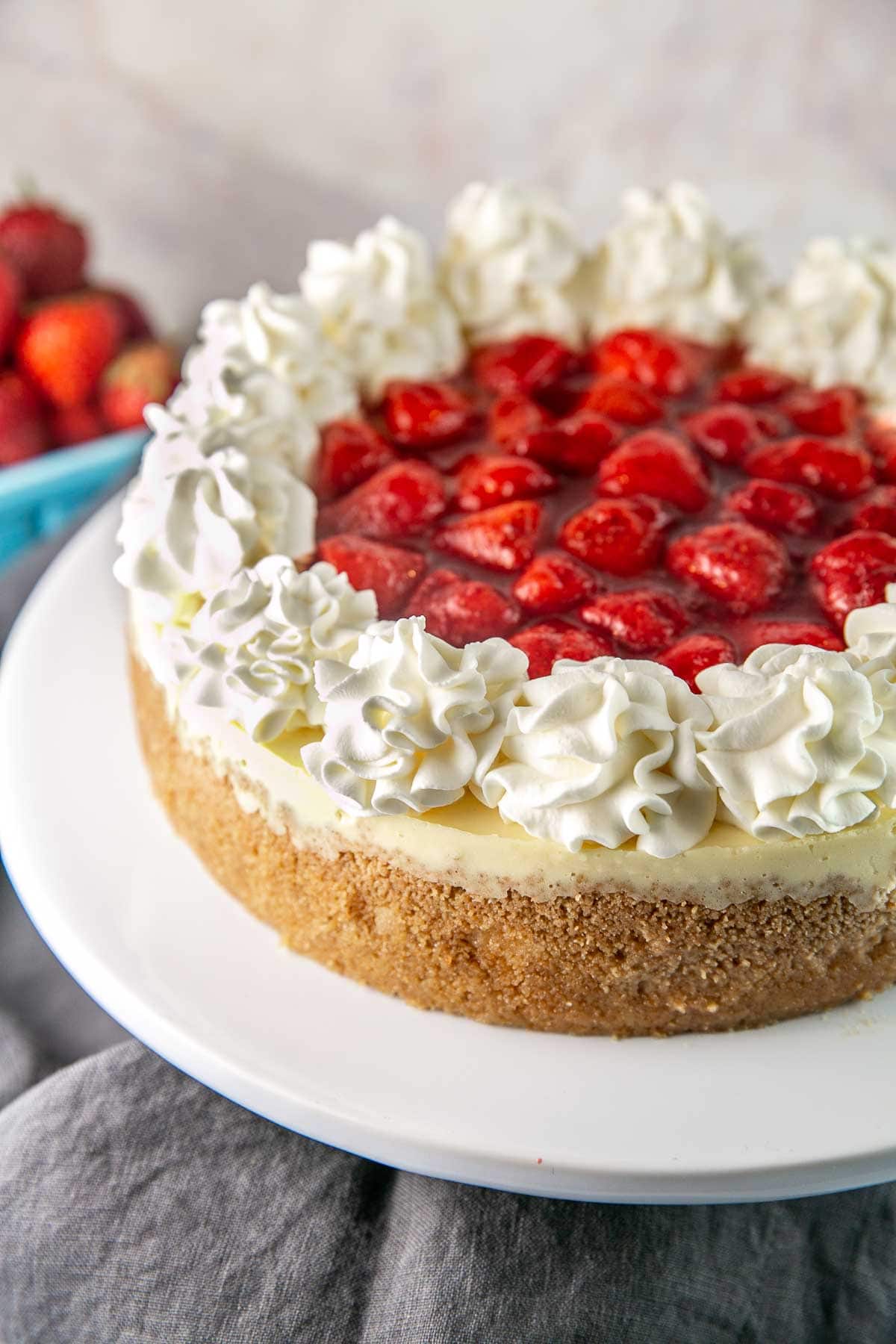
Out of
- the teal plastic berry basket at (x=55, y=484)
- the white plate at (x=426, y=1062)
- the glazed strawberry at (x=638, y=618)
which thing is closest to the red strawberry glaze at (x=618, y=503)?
the glazed strawberry at (x=638, y=618)

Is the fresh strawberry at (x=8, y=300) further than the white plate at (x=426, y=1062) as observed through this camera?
Yes

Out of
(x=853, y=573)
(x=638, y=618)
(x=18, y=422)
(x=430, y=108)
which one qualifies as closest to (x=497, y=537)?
(x=638, y=618)

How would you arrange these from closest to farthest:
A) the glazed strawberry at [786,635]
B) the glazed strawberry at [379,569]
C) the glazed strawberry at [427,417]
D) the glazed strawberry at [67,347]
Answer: the glazed strawberry at [786,635], the glazed strawberry at [379,569], the glazed strawberry at [427,417], the glazed strawberry at [67,347]

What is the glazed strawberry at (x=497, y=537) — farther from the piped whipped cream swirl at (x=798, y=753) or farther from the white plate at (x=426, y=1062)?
the white plate at (x=426, y=1062)

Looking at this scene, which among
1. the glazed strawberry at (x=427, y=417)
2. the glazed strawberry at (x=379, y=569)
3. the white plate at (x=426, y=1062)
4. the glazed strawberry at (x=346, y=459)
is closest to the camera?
the white plate at (x=426, y=1062)

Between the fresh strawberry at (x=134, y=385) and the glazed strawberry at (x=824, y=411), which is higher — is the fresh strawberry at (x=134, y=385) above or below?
below

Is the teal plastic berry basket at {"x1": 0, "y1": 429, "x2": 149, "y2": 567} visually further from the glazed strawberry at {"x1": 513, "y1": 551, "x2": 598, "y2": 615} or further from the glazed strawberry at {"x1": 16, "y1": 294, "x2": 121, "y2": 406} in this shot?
the glazed strawberry at {"x1": 513, "y1": 551, "x2": 598, "y2": 615}

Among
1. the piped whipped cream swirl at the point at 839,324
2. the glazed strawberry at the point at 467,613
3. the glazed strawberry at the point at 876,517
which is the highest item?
the piped whipped cream swirl at the point at 839,324

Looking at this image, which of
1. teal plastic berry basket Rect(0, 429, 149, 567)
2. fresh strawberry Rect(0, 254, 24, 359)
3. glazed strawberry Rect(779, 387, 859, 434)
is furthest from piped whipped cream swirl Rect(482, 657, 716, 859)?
fresh strawberry Rect(0, 254, 24, 359)

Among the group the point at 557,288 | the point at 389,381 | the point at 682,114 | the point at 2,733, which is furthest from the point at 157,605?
the point at 682,114
